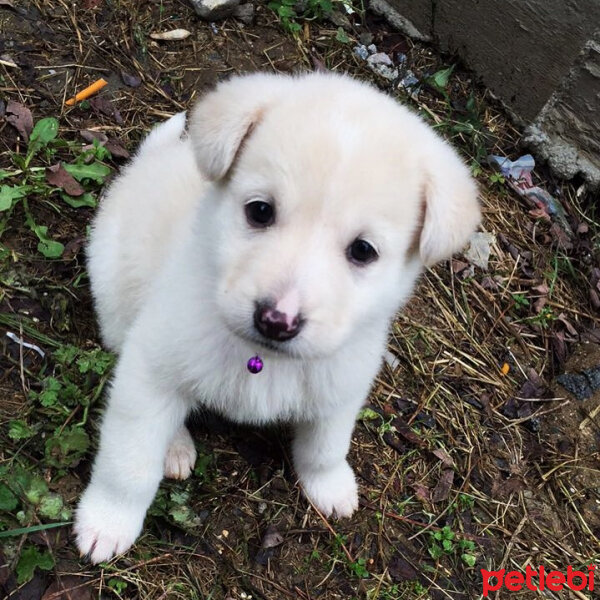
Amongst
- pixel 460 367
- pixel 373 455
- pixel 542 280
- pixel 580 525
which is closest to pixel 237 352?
pixel 373 455

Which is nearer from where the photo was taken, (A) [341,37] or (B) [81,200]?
(B) [81,200]

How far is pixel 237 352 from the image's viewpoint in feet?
8.14

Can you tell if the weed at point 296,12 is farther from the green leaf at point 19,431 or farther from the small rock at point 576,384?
the green leaf at point 19,431

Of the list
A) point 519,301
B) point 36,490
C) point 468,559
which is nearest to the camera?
point 36,490

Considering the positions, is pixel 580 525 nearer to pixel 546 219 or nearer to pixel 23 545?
pixel 546 219

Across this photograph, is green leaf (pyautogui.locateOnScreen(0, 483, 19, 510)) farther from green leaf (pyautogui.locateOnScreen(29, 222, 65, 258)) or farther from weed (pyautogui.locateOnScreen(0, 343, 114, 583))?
green leaf (pyautogui.locateOnScreen(29, 222, 65, 258))

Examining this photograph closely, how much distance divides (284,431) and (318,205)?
5.04 ft

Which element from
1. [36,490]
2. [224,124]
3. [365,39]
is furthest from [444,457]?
[365,39]

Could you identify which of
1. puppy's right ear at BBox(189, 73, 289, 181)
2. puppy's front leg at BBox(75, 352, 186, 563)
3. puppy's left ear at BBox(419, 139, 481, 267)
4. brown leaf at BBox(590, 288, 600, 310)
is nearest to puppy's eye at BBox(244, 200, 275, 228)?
puppy's right ear at BBox(189, 73, 289, 181)

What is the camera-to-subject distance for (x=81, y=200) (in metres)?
3.61

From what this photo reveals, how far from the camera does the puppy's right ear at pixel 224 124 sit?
87.4 inches

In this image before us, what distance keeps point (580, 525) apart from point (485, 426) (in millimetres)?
A: 645

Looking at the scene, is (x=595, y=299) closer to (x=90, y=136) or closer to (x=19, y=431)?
(x=90, y=136)

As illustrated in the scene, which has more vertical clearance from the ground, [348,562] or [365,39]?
[365,39]
